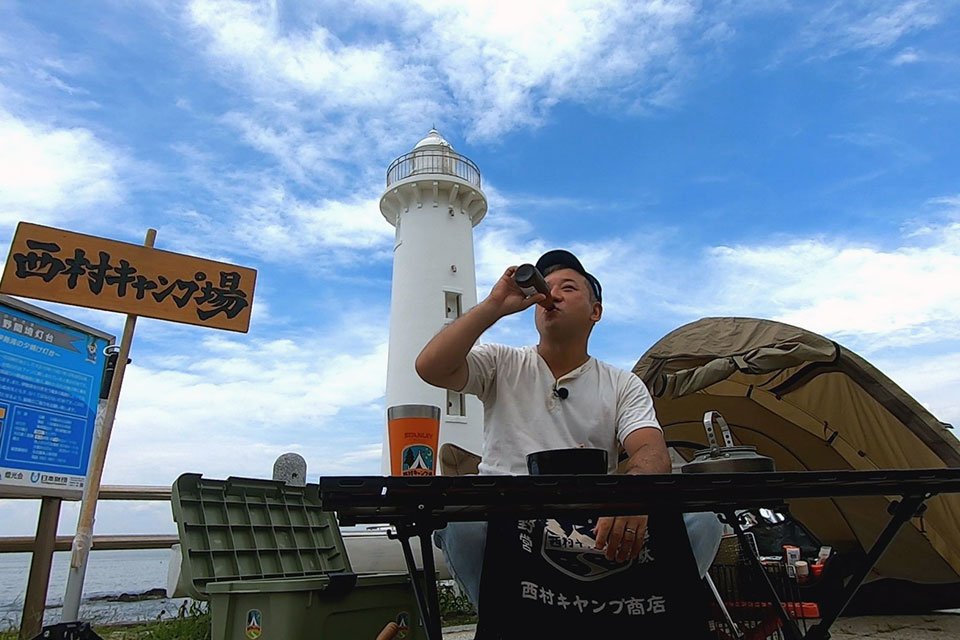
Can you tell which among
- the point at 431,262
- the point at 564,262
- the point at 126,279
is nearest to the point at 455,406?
the point at 431,262

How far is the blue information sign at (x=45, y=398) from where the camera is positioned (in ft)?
8.09

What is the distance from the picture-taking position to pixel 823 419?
371 centimetres

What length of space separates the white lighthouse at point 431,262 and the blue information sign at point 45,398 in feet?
21.3

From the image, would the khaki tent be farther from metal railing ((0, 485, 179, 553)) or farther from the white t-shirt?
metal railing ((0, 485, 179, 553))

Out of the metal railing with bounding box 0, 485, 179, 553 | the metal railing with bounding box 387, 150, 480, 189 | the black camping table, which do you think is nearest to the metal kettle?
the black camping table

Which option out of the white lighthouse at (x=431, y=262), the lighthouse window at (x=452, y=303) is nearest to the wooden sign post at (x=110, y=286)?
the white lighthouse at (x=431, y=262)

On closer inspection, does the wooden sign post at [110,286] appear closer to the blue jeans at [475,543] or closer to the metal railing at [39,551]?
the metal railing at [39,551]

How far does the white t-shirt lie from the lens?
4.83 feet

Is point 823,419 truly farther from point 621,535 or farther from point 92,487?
point 92,487

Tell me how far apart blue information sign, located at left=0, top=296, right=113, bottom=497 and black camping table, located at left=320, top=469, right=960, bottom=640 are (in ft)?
7.37

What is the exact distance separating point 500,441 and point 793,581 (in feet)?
5.74

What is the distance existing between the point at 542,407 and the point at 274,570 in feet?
5.15

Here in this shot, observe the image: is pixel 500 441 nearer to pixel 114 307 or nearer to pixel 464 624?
pixel 114 307

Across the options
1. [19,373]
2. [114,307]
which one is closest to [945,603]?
[114,307]
